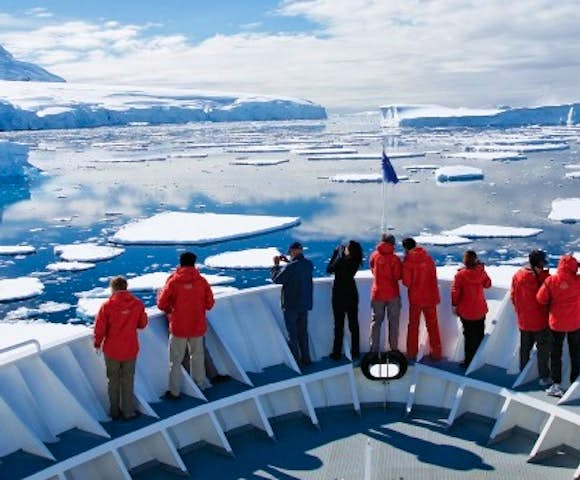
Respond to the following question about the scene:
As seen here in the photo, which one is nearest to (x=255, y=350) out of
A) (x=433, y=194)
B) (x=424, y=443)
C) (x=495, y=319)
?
(x=424, y=443)

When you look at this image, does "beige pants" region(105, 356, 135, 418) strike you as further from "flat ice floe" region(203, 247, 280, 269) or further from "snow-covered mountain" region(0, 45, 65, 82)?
"snow-covered mountain" region(0, 45, 65, 82)

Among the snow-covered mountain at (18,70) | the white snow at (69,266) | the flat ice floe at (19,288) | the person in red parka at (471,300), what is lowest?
the flat ice floe at (19,288)

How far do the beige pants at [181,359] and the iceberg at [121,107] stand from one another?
183 ft

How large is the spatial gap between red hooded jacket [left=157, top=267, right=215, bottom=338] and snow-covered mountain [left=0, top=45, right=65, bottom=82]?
138451 mm

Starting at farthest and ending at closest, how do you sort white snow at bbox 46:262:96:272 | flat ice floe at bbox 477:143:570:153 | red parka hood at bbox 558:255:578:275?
flat ice floe at bbox 477:143:570:153 → white snow at bbox 46:262:96:272 → red parka hood at bbox 558:255:578:275

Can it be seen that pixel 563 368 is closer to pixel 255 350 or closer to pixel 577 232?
pixel 255 350

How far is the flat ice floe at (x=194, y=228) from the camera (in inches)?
578

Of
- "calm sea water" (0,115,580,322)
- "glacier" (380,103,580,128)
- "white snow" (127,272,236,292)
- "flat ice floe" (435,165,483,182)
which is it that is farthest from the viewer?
"glacier" (380,103,580,128)

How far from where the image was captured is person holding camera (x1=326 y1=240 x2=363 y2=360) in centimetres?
465

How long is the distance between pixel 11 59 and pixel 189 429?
158 metres

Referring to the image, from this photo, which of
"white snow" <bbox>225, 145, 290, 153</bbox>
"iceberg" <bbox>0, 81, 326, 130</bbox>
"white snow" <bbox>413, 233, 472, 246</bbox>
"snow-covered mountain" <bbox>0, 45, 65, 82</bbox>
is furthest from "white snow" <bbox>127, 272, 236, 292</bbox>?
"snow-covered mountain" <bbox>0, 45, 65, 82</bbox>

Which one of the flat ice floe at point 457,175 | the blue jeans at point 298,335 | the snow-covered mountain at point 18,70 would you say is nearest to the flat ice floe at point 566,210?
the flat ice floe at point 457,175

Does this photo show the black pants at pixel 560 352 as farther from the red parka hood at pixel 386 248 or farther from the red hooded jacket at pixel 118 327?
the red hooded jacket at pixel 118 327

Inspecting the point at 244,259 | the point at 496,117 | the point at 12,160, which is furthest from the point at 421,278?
the point at 496,117
